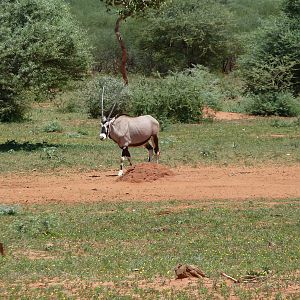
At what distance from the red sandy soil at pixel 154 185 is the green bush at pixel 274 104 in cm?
1631

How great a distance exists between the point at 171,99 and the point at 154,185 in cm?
1462

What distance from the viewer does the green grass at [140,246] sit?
8625mm

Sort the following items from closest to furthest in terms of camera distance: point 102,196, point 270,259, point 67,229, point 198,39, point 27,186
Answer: point 270,259
point 67,229
point 102,196
point 27,186
point 198,39

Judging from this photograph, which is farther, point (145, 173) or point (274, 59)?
point (274, 59)

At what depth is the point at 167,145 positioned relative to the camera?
81.1 ft

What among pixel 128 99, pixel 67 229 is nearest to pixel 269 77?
pixel 128 99

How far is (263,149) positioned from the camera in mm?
23422

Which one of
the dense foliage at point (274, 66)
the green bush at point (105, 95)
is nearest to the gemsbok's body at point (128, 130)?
the green bush at point (105, 95)

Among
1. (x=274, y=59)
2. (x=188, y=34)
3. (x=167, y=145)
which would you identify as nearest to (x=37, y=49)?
(x=167, y=145)

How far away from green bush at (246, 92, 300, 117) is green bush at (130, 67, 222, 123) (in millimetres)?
3717

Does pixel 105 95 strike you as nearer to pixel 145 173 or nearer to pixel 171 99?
pixel 171 99

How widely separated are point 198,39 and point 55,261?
40612 millimetres

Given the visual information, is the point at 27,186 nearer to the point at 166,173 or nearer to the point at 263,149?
the point at 166,173

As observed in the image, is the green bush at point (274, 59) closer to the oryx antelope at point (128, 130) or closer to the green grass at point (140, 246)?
the oryx antelope at point (128, 130)
